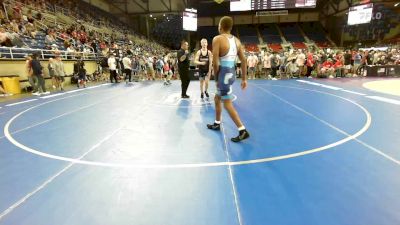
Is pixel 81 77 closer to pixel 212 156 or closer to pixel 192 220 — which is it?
pixel 212 156

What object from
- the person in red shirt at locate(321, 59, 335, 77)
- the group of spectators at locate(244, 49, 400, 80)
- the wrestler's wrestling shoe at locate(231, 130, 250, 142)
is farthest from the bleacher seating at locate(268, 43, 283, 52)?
the wrestler's wrestling shoe at locate(231, 130, 250, 142)

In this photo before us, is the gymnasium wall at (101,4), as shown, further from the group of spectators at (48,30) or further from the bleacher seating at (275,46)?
the bleacher seating at (275,46)

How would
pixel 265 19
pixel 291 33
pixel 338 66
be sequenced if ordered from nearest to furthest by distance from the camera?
pixel 338 66, pixel 291 33, pixel 265 19

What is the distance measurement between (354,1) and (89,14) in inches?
1211

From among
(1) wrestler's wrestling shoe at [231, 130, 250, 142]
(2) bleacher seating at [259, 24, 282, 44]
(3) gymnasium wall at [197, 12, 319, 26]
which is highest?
(3) gymnasium wall at [197, 12, 319, 26]

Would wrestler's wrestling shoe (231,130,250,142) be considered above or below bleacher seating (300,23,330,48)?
below

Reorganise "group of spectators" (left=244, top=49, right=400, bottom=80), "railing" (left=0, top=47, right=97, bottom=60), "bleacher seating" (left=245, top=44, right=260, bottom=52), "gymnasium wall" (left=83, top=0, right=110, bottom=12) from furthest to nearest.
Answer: "bleacher seating" (left=245, top=44, right=260, bottom=52) < "gymnasium wall" (left=83, top=0, right=110, bottom=12) < "group of spectators" (left=244, top=49, right=400, bottom=80) < "railing" (left=0, top=47, right=97, bottom=60)

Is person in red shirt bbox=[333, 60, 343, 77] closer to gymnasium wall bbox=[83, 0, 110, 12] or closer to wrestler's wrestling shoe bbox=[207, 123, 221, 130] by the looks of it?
wrestler's wrestling shoe bbox=[207, 123, 221, 130]

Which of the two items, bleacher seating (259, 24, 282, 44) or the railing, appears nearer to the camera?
the railing

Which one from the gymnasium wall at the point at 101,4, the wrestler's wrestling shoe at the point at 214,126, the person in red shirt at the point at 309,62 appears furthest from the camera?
the gymnasium wall at the point at 101,4

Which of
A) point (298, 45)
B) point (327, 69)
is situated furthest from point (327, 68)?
point (298, 45)

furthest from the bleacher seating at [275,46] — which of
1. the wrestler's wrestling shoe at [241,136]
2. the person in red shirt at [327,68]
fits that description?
the wrestler's wrestling shoe at [241,136]

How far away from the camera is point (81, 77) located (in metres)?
13.6

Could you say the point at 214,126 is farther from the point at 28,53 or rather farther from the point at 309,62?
the point at 309,62
